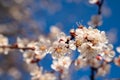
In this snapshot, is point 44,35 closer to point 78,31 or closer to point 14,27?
point 14,27

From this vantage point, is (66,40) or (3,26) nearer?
(66,40)

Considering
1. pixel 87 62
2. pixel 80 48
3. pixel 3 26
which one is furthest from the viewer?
pixel 3 26

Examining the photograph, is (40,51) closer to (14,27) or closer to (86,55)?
(86,55)

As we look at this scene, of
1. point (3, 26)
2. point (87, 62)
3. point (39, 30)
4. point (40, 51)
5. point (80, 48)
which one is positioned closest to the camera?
point (80, 48)

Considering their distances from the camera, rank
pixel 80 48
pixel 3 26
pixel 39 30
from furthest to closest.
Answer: pixel 39 30 → pixel 3 26 → pixel 80 48

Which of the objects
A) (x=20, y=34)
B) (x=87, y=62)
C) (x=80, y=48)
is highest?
(x=20, y=34)

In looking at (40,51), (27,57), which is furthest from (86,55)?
(27,57)

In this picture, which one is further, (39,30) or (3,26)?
(39,30)

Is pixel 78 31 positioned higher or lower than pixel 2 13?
lower

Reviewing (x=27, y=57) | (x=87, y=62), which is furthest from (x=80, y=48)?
(x=27, y=57)
